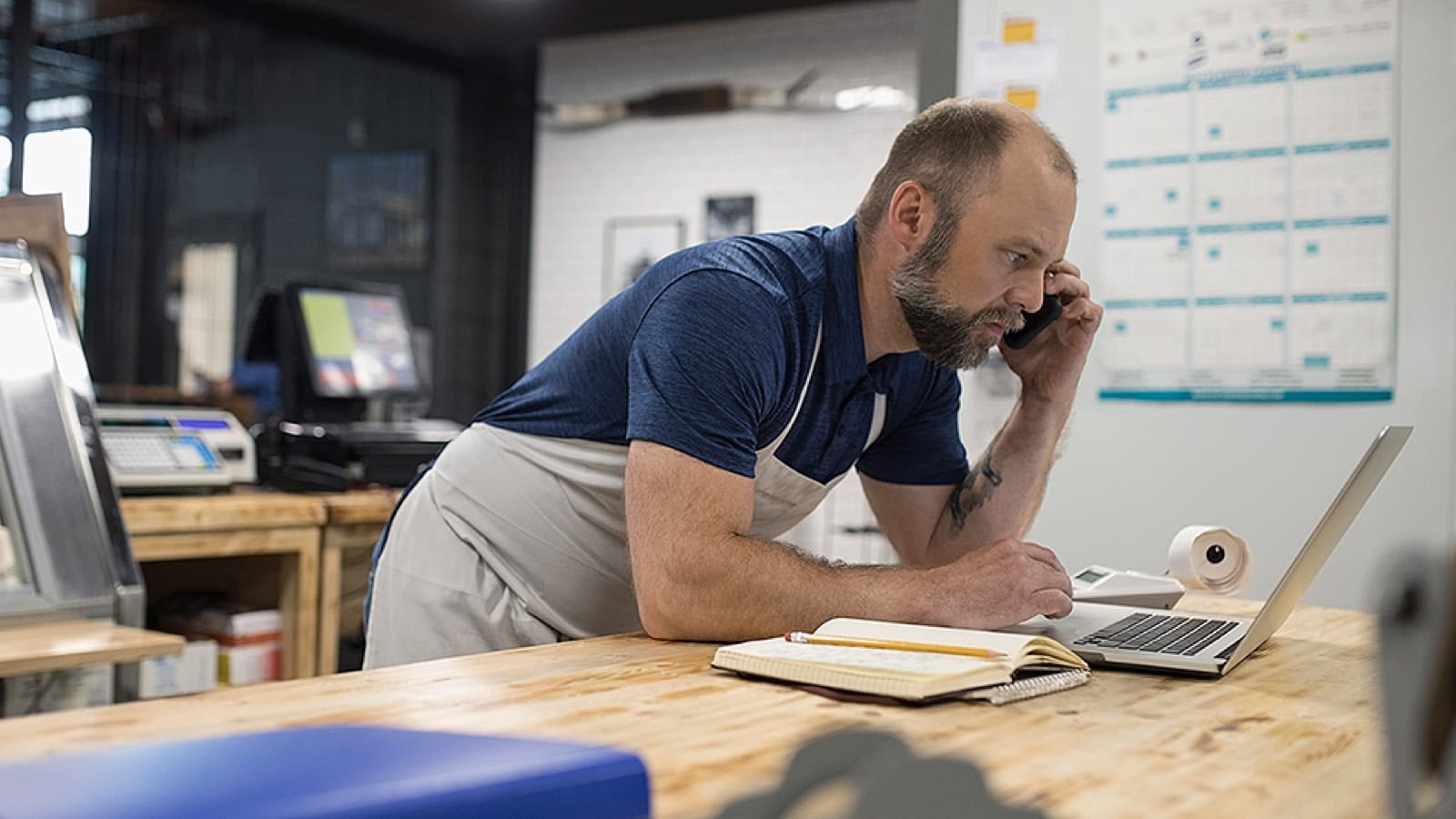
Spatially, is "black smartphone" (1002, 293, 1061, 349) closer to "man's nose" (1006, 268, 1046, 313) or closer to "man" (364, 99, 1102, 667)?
"man" (364, 99, 1102, 667)

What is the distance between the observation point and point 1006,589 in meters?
1.41

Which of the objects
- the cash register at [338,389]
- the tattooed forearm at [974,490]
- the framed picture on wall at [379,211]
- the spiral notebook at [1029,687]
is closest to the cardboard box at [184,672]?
the cash register at [338,389]

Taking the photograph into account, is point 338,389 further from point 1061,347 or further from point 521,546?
point 1061,347

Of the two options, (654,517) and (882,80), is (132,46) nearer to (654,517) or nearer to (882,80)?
(882,80)

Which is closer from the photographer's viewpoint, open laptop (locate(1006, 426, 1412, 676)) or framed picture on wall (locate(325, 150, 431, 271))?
open laptop (locate(1006, 426, 1412, 676))

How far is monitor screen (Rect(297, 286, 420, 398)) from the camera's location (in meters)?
3.82

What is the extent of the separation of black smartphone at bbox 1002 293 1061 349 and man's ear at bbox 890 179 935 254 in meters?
0.28

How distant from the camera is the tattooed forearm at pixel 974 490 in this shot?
6.64ft

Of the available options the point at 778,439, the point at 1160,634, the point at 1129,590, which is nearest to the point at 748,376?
the point at 778,439

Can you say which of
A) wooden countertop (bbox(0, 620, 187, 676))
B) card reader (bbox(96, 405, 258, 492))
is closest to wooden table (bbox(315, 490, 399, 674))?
card reader (bbox(96, 405, 258, 492))

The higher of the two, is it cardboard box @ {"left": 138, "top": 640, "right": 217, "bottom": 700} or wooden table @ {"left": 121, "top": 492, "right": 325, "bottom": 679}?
wooden table @ {"left": 121, "top": 492, "right": 325, "bottom": 679}

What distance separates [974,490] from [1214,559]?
0.37 metres

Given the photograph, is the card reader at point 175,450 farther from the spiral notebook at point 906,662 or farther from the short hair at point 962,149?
the spiral notebook at point 906,662

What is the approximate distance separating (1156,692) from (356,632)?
9.38ft
